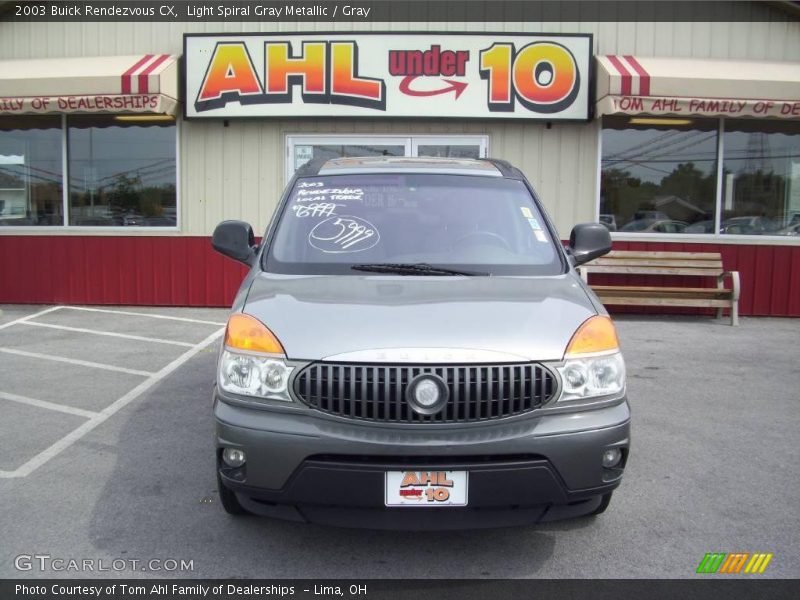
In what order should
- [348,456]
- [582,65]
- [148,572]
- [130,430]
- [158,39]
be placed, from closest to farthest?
[348,456] < [148,572] < [130,430] < [582,65] < [158,39]

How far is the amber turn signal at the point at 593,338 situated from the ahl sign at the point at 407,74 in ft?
23.7

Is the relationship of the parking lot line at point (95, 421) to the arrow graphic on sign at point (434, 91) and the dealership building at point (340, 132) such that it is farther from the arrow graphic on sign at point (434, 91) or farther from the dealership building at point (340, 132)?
the arrow graphic on sign at point (434, 91)

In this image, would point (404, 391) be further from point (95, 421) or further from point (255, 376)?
point (95, 421)

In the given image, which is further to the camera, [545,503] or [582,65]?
[582,65]

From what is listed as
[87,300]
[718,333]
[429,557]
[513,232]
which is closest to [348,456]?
[429,557]

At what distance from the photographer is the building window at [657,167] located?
10.0 metres

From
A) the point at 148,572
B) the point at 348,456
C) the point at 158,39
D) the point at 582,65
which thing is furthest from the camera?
the point at 158,39

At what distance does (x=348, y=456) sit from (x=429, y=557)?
780mm

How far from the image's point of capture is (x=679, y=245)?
1002cm

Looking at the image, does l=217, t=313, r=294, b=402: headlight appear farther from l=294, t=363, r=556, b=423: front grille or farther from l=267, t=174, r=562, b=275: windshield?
l=267, t=174, r=562, b=275: windshield

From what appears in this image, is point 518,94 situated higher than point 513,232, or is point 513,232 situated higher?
point 518,94

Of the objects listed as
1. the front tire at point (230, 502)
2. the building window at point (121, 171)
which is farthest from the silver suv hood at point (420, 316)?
the building window at point (121, 171)

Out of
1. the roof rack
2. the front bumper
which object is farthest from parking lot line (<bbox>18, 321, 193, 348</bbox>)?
the front bumper

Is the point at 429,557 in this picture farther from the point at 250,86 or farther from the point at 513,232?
the point at 250,86
